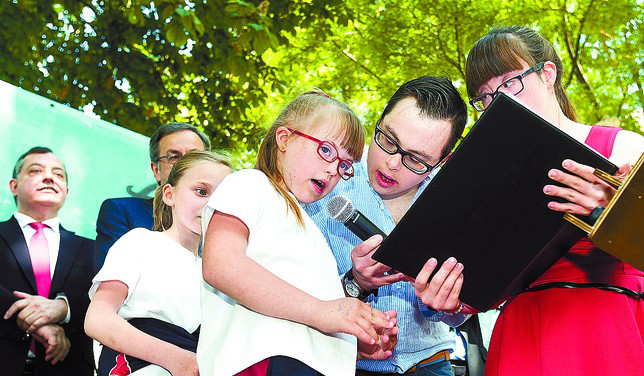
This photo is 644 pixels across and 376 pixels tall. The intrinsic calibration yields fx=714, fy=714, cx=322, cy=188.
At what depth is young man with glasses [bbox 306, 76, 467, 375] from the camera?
8.39ft

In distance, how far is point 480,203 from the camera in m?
2.04

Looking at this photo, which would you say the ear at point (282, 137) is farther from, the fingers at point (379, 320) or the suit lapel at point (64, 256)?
the suit lapel at point (64, 256)

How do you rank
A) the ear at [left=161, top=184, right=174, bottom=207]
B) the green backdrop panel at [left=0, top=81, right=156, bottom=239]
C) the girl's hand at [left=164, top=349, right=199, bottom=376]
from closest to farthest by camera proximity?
the girl's hand at [left=164, top=349, right=199, bottom=376], the ear at [left=161, top=184, right=174, bottom=207], the green backdrop panel at [left=0, top=81, right=156, bottom=239]

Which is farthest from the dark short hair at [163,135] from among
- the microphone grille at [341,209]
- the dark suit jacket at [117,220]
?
the microphone grille at [341,209]

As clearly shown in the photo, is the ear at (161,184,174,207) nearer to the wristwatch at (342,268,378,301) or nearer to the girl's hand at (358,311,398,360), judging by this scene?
the wristwatch at (342,268,378,301)

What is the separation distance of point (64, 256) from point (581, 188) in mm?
3172

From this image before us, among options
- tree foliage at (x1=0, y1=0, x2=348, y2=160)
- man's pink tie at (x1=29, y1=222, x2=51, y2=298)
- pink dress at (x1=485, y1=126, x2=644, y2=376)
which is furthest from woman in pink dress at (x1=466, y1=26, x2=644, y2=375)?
tree foliage at (x1=0, y1=0, x2=348, y2=160)

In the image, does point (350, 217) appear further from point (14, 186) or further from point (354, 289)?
point (14, 186)

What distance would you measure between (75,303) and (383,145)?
2.28 m

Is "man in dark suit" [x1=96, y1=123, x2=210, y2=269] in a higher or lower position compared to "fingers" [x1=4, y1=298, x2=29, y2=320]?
higher

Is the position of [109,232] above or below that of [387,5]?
below

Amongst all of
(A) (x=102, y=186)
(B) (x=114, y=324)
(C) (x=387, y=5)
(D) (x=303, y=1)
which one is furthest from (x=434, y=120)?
(C) (x=387, y=5)

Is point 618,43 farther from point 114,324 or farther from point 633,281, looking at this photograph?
point 114,324

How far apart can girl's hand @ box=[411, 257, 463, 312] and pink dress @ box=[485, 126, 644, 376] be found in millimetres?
252
